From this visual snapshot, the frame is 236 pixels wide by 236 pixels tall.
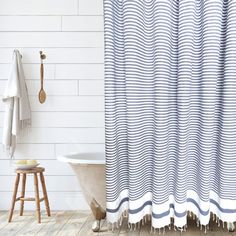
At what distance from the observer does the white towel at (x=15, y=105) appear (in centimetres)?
366

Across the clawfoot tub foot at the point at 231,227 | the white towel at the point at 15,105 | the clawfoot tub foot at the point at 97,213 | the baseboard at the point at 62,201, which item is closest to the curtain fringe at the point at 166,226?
the clawfoot tub foot at the point at 231,227

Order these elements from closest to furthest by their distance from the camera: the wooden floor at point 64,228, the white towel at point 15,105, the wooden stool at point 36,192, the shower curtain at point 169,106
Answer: the shower curtain at point 169,106, the wooden floor at point 64,228, the wooden stool at point 36,192, the white towel at point 15,105

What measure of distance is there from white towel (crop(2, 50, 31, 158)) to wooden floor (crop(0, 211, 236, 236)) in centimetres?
69

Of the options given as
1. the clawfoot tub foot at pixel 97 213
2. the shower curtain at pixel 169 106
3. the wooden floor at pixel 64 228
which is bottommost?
the wooden floor at pixel 64 228

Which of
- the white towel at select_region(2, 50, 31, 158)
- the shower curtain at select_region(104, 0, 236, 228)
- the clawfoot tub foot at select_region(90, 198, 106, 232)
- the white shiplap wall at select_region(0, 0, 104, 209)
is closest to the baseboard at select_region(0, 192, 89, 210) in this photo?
the white shiplap wall at select_region(0, 0, 104, 209)

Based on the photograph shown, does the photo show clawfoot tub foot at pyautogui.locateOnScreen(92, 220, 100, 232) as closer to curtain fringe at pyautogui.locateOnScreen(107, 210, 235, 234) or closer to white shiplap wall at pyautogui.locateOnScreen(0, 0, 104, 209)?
curtain fringe at pyautogui.locateOnScreen(107, 210, 235, 234)

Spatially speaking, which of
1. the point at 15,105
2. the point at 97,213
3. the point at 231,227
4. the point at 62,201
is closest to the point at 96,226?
the point at 97,213

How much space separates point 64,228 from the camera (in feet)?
10.6

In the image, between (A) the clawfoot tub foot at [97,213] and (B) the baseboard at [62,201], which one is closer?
(A) the clawfoot tub foot at [97,213]

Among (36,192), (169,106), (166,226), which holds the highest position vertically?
(169,106)

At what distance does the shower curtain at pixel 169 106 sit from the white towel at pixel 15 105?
100cm

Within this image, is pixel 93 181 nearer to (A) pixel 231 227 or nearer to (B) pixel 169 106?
(B) pixel 169 106

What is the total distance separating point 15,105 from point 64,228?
1146mm

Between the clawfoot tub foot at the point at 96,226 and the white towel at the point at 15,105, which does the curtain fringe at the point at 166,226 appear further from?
the white towel at the point at 15,105
